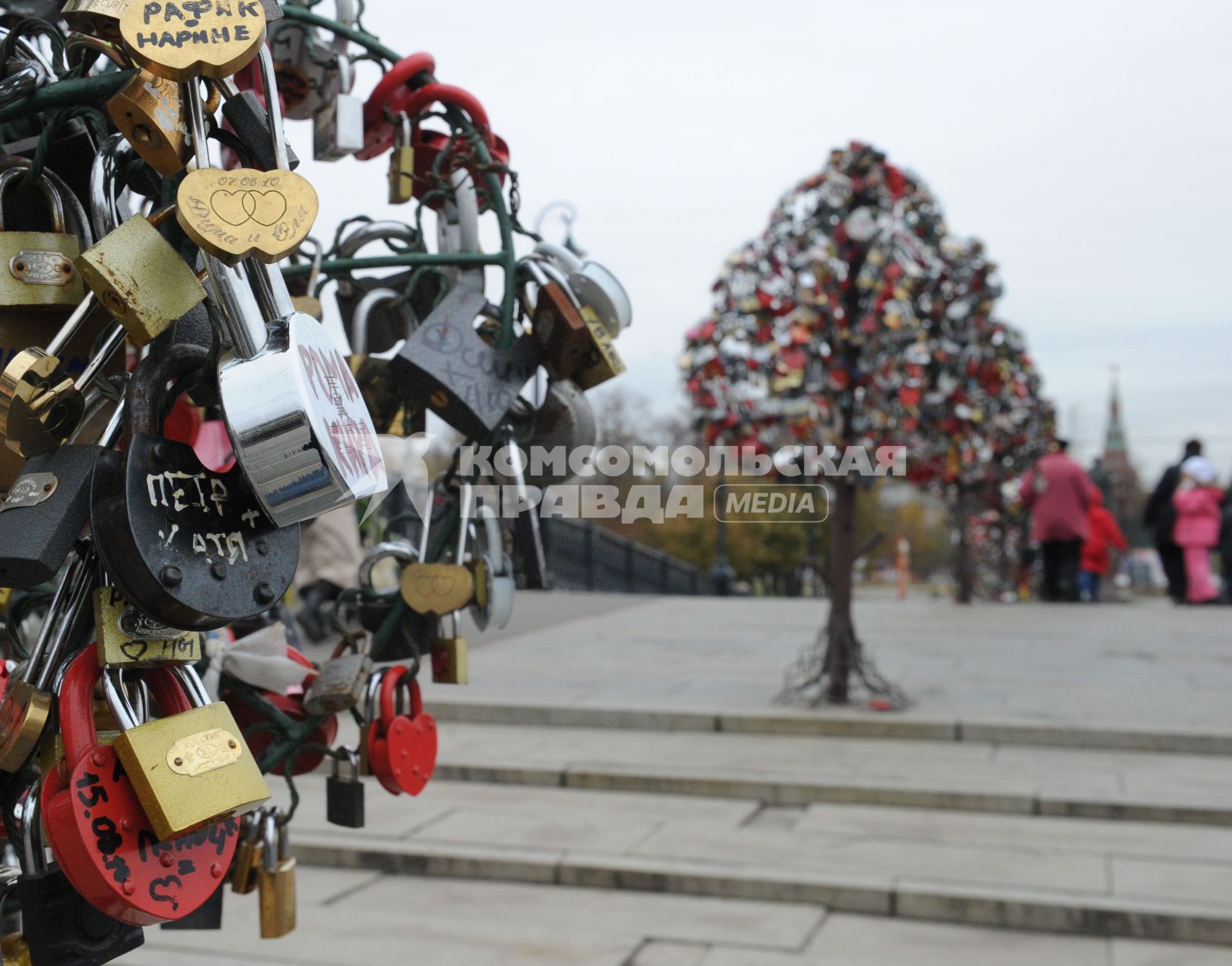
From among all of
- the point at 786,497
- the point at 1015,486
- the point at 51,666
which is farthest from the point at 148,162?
the point at 1015,486

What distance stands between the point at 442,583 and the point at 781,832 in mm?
4047

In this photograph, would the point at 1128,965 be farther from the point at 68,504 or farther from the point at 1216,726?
the point at 68,504

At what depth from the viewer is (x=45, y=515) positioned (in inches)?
42.0

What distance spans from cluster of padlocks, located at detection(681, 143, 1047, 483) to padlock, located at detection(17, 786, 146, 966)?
654cm

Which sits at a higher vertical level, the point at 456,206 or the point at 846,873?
the point at 456,206

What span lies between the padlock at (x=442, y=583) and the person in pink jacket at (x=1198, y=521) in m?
13.7

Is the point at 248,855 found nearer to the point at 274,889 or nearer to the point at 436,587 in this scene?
the point at 274,889

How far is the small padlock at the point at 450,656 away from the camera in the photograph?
6.17 ft

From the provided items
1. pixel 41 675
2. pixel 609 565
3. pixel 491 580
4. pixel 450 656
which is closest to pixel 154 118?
pixel 41 675

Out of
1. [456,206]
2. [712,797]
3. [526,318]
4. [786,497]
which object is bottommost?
[712,797]

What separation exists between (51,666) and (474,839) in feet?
14.6

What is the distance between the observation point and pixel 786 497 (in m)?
5.45

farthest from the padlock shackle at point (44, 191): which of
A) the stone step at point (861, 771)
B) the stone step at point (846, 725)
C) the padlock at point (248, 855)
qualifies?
the stone step at point (846, 725)

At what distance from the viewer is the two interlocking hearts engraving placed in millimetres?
1057
